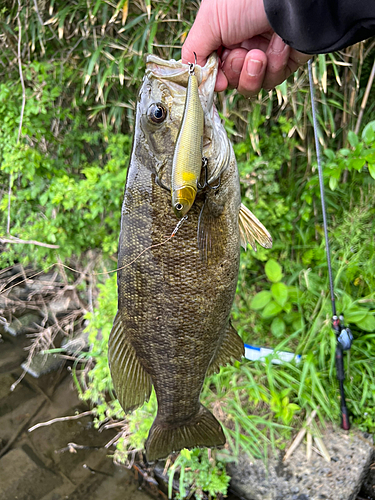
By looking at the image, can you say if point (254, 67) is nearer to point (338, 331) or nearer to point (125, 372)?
point (125, 372)

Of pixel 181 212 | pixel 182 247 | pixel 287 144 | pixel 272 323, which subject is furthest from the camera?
pixel 287 144

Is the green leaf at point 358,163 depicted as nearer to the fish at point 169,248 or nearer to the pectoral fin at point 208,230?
the fish at point 169,248

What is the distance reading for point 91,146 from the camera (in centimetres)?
386

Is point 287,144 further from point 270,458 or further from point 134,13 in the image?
point 270,458

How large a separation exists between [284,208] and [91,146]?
2.28m

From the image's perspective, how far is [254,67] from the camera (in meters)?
1.44

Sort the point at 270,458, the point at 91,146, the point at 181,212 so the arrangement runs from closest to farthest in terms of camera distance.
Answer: the point at 181,212 < the point at 270,458 < the point at 91,146

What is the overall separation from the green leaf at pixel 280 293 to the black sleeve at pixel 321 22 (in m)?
1.82

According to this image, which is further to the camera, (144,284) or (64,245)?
(64,245)

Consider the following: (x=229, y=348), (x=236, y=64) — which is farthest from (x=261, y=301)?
(x=236, y=64)

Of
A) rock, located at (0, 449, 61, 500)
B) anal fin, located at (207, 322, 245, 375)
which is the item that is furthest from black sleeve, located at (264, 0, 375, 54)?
rock, located at (0, 449, 61, 500)

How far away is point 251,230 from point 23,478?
285cm

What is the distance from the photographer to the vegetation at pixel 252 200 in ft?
8.11

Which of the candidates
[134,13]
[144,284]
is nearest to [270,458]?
[144,284]
